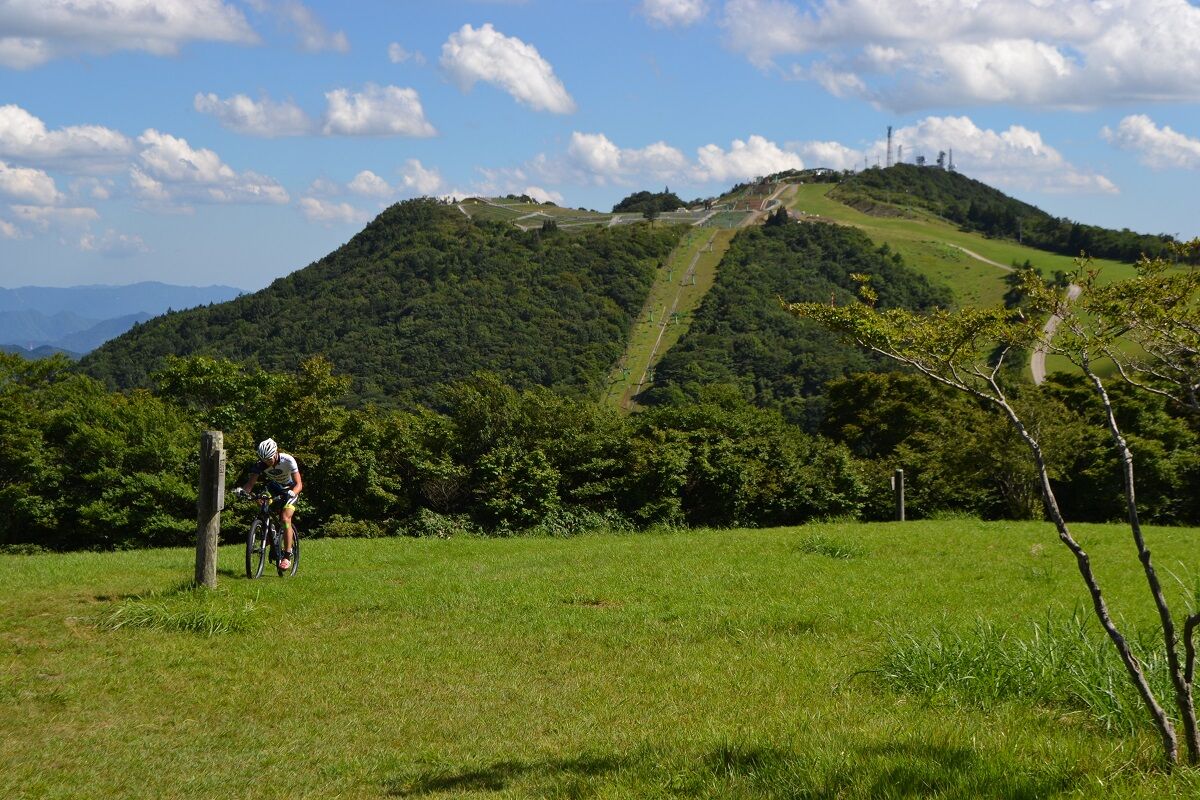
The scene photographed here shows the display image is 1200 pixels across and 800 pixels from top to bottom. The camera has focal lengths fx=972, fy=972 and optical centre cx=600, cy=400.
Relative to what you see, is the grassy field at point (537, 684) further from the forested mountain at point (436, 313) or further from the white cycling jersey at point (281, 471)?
the forested mountain at point (436, 313)

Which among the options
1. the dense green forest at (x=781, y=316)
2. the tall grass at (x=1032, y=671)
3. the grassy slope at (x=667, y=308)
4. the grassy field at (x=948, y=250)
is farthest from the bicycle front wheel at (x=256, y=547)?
the grassy field at (x=948, y=250)

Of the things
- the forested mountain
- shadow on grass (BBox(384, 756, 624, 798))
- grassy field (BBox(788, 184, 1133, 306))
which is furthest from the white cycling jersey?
grassy field (BBox(788, 184, 1133, 306))

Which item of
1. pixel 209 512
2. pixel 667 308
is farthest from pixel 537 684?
pixel 667 308

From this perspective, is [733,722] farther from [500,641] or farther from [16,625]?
[16,625]

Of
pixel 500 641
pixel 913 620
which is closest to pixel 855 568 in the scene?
pixel 913 620

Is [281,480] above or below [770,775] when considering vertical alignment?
above

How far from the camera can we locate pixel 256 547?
13.4m

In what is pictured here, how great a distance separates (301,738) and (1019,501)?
26326 millimetres

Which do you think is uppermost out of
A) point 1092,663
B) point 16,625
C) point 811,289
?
point 811,289

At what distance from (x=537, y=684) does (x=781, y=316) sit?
118 metres

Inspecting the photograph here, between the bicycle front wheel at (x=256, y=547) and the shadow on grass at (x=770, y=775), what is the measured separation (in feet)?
24.1

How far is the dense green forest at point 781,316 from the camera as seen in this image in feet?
326

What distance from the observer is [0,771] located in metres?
6.63

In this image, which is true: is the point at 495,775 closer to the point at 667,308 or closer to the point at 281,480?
the point at 281,480
